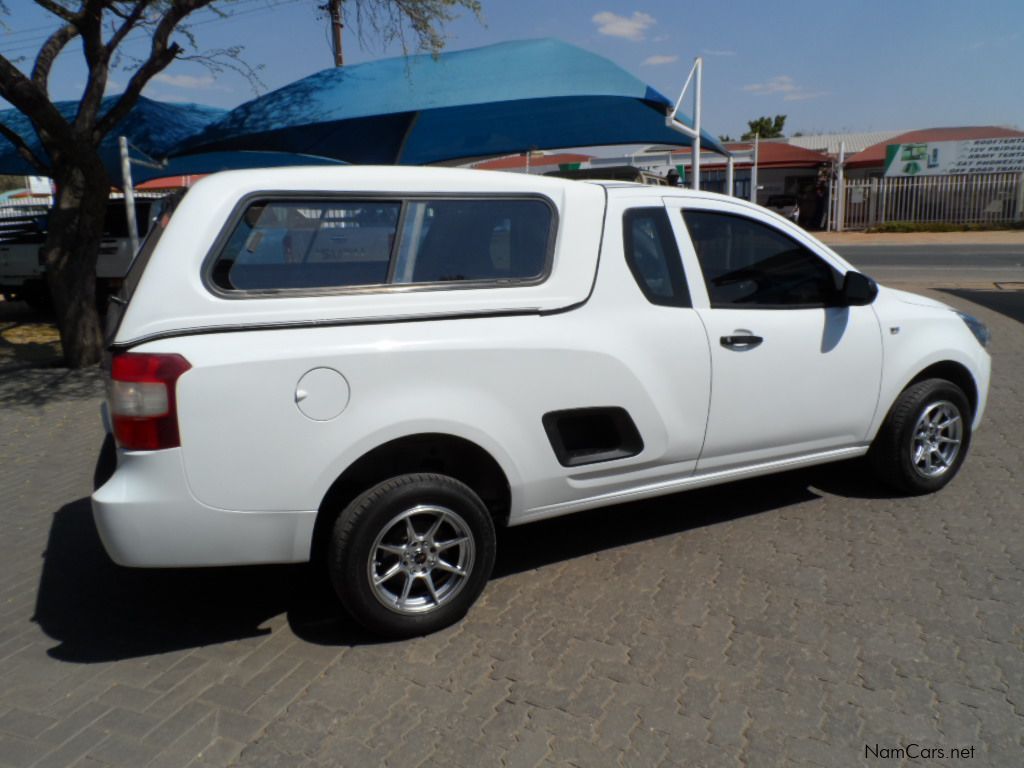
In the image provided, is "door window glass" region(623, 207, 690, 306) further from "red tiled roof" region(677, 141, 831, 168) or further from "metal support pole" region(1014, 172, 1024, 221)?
"metal support pole" region(1014, 172, 1024, 221)

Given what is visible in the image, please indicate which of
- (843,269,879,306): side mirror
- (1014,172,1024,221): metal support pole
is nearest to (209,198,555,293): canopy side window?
(843,269,879,306): side mirror

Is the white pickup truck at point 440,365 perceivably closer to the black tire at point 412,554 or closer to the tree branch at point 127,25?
the black tire at point 412,554

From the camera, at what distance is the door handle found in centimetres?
404

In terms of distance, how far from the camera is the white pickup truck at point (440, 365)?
305cm

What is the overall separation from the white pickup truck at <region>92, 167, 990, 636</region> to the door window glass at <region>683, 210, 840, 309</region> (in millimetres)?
13

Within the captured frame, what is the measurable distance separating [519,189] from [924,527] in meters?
2.87

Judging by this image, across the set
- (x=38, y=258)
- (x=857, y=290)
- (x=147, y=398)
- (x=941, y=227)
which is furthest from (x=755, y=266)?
(x=941, y=227)

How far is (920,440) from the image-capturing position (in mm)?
4887

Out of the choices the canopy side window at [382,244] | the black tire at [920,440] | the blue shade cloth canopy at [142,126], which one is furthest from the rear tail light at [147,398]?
the blue shade cloth canopy at [142,126]

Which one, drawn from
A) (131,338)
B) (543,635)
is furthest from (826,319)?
(131,338)

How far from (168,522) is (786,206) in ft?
116

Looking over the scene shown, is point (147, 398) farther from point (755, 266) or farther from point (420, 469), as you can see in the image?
point (755, 266)

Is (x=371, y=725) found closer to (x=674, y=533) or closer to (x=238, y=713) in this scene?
(x=238, y=713)

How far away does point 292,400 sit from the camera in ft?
10.1
